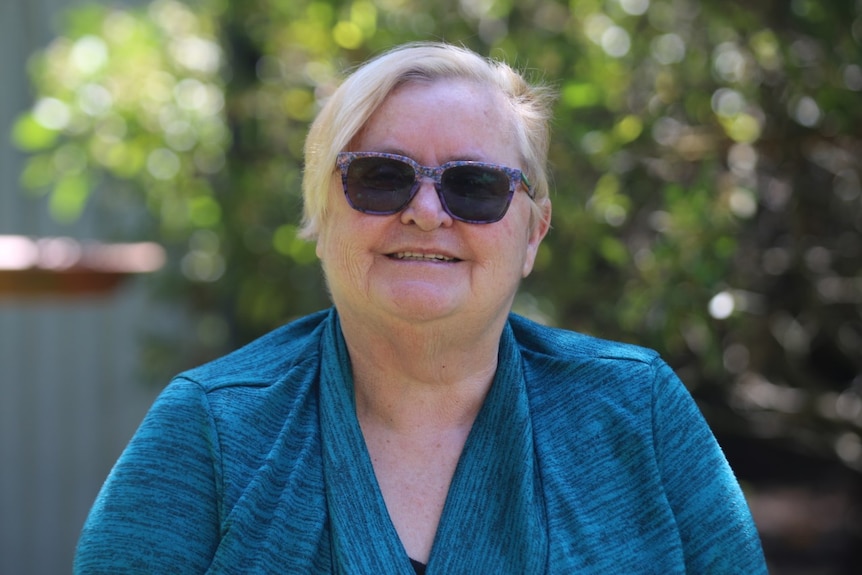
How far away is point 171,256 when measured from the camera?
14.9 ft

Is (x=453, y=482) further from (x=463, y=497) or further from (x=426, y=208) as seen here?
(x=426, y=208)

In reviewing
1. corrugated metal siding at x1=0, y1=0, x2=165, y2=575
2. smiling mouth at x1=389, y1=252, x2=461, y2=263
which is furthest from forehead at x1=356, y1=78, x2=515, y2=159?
corrugated metal siding at x1=0, y1=0, x2=165, y2=575

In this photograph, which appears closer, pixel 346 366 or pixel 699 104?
pixel 346 366

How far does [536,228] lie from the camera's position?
84.3 inches

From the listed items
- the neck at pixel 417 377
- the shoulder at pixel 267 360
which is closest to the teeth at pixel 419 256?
the neck at pixel 417 377

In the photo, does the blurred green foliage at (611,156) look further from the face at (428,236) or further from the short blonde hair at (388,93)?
the face at (428,236)

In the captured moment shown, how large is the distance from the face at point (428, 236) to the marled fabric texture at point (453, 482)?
7.1 inches

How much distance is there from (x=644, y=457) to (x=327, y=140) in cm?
87

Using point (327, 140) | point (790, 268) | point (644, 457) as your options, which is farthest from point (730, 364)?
point (327, 140)

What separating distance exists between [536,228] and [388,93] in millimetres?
443

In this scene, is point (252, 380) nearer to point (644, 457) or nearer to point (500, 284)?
point (500, 284)

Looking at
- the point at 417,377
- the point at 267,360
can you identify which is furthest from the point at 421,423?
the point at 267,360

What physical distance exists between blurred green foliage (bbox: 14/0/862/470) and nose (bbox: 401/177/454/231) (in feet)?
3.54

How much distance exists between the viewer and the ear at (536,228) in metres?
2.11
